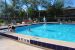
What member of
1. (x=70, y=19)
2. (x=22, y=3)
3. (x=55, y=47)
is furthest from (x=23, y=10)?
(x=55, y=47)

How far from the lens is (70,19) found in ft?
92.9

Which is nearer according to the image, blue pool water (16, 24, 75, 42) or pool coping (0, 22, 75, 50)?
pool coping (0, 22, 75, 50)

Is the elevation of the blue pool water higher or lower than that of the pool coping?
lower

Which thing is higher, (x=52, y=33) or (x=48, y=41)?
(x=48, y=41)

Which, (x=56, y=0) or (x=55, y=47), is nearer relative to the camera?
(x=55, y=47)

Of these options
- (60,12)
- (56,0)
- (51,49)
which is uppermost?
(56,0)

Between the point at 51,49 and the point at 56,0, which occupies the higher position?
the point at 56,0

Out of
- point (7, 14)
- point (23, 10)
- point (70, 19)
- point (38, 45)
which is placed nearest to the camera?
point (38, 45)

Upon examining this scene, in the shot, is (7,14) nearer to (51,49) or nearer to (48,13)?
(48,13)

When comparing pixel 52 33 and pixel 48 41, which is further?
pixel 52 33

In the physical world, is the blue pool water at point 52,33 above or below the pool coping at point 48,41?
below

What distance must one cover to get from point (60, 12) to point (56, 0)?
2817 millimetres

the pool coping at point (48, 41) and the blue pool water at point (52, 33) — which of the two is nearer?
the pool coping at point (48, 41)

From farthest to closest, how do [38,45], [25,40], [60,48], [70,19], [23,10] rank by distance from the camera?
[23,10] → [70,19] → [25,40] → [38,45] → [60,48]
